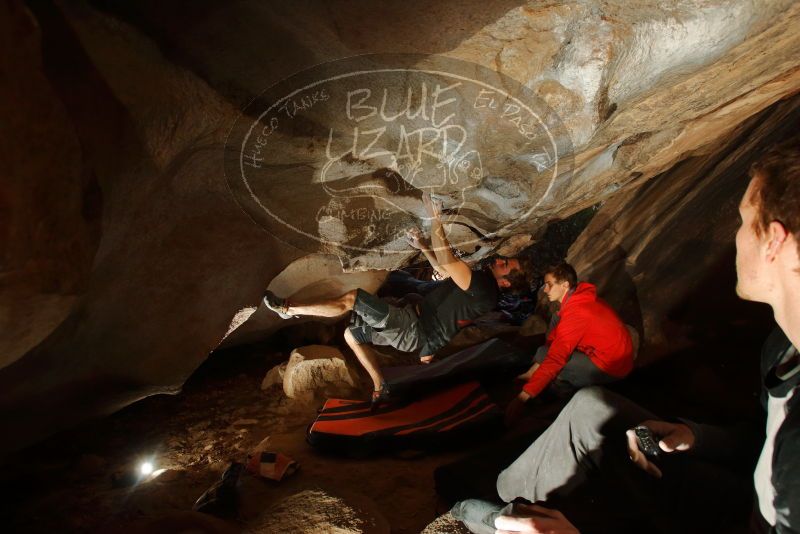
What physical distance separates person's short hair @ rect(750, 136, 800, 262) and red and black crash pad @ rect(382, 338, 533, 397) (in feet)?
11.6

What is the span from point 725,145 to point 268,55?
477 cm

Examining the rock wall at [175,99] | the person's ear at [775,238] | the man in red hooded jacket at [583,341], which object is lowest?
the man in red hooded jacket at [583,341]

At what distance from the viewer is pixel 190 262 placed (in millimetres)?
3098

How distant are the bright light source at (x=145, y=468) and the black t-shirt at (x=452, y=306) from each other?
9.36ft

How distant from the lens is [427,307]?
4.65m

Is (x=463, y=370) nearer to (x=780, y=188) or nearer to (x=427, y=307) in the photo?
(x=427, y=307)

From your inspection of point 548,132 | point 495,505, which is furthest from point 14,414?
point 548,132

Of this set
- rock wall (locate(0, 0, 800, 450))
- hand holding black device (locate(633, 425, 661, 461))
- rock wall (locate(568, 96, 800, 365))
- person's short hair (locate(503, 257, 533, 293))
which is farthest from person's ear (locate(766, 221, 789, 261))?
rock wall (locate(568, 96, 800, 365))

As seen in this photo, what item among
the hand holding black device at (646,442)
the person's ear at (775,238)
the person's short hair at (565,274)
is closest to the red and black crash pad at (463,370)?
the person's short hair at (565,274)

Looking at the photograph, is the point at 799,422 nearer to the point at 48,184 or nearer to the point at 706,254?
the point at 48,184

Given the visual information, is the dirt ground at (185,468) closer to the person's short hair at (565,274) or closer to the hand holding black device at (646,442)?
the hand holding black device at (646,442)

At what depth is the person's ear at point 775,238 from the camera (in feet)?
4.48

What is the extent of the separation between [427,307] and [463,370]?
2.81ft

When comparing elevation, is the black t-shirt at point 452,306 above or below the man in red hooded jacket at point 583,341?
above
